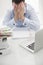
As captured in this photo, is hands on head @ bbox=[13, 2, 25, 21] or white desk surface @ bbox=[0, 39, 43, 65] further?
hands on head @ bbox=[13, 2, 25, 21]

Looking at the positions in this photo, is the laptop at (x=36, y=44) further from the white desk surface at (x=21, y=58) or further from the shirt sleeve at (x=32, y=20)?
the shirt sleeve at (x=32, y=20)

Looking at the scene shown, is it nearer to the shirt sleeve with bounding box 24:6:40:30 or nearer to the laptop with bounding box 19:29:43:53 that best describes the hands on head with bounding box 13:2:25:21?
the shirt sleeve with bounding box 24:6:40:30

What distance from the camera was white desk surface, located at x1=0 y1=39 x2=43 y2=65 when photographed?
0.91m

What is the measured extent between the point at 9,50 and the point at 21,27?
0.85 feet

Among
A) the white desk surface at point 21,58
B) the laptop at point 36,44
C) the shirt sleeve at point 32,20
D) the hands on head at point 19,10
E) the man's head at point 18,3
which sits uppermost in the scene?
the man's head at point 18,3

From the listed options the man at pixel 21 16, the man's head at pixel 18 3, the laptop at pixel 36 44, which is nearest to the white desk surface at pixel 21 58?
the laptop at pixel 36 44

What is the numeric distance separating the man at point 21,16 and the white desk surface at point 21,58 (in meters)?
0.22

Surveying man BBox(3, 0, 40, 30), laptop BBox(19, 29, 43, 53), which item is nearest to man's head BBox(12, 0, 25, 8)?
man BBox(3, 0, 40, 30)

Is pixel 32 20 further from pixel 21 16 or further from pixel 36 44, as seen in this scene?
pixel 36 44

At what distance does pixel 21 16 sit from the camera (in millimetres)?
1210

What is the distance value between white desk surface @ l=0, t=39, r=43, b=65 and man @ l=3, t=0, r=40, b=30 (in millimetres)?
225

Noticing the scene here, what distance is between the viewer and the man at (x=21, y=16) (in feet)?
3.95

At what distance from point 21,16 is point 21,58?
0.38 m

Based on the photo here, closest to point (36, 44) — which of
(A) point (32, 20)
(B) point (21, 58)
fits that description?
(B) point (21, 58)
